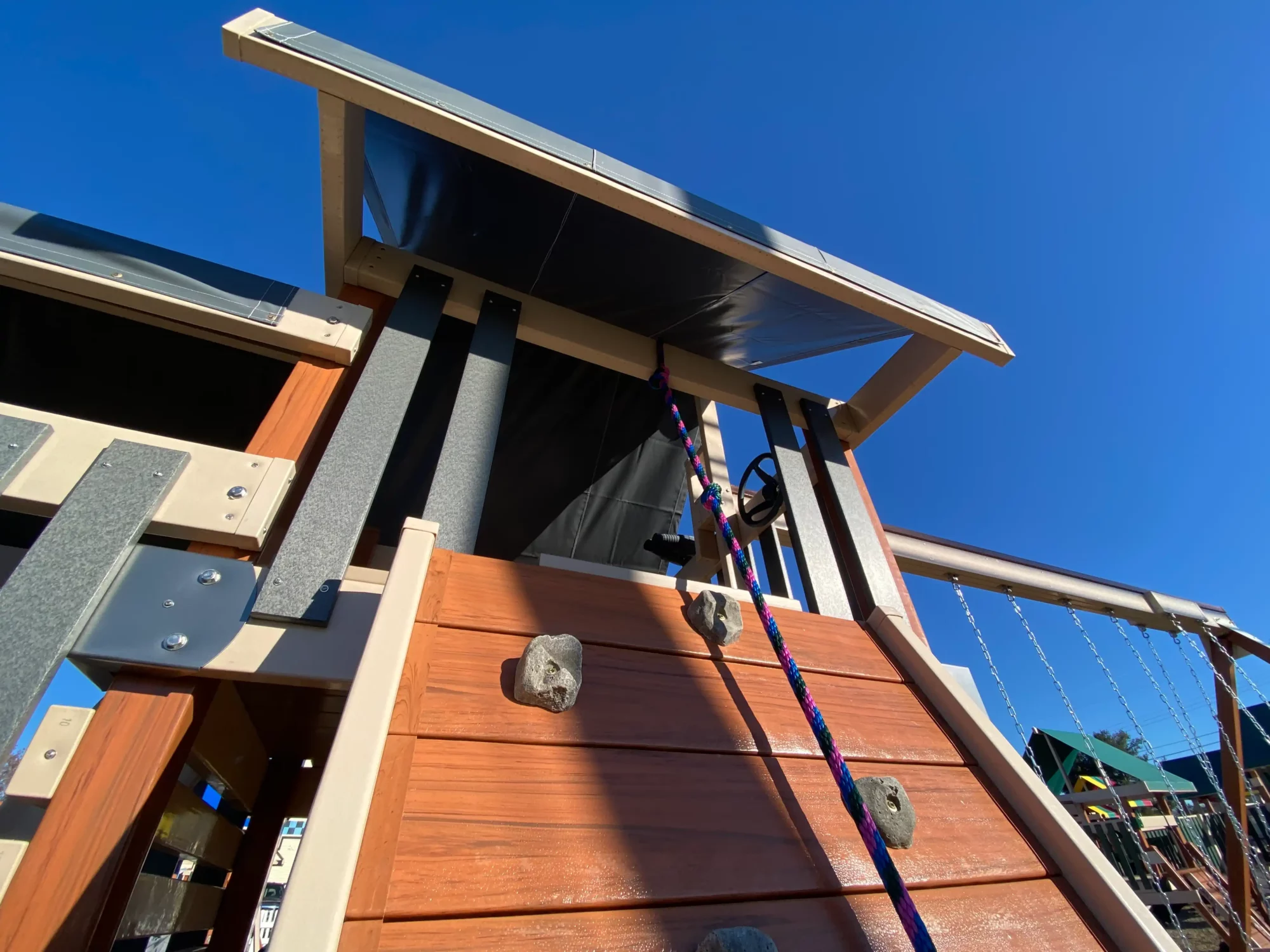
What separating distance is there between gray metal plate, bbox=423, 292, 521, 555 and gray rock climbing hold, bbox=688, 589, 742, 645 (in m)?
0.41

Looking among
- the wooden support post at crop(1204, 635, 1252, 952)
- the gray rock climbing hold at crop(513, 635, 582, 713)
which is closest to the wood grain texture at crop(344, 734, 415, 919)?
the gray rock climbing hold at crop(513, 635, 582, 713)

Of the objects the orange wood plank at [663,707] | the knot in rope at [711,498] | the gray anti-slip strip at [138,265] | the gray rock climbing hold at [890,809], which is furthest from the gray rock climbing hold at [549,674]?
the gray anti-slip strip at [138,265]

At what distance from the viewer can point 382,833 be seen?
0.50 metres

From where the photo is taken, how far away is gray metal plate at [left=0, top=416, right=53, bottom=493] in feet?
2.77

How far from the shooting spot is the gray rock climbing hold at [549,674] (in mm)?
677

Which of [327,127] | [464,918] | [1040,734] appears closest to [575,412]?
[327,127]

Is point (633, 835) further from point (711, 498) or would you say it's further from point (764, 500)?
point (764, 500)

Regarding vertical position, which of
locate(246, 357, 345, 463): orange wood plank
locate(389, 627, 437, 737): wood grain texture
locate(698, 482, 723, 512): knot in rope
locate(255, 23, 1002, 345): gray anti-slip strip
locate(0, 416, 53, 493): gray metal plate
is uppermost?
locate(255, 23, 1002, 345): gray anti-slip strip

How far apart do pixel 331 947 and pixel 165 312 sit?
125cm

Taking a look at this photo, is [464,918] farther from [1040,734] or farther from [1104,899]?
[1040,734]

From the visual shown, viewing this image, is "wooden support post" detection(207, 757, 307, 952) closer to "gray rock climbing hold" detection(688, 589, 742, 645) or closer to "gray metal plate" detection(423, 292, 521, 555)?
"gray metal plate" detection(423, 292, 521, 555)

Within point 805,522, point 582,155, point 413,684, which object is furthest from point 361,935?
point 582,155

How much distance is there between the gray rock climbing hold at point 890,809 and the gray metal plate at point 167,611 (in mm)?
867

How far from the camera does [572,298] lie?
1.60 m
